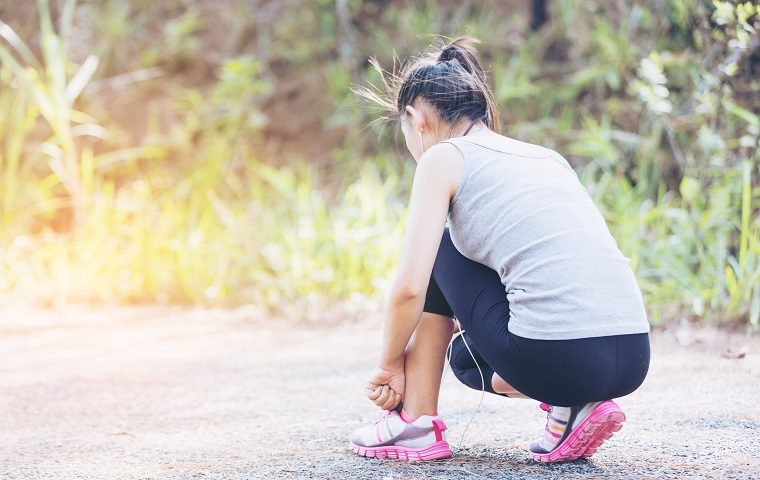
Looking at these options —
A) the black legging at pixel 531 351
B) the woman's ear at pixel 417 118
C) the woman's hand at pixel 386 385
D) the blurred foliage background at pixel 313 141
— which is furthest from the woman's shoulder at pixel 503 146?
the blurred foliage background at pixel 313 141

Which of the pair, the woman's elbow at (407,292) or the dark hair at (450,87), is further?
the dark hair at (450,87)

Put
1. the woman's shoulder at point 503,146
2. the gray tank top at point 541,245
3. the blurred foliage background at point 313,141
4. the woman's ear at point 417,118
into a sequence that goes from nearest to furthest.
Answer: the gray tank top at point 541,245 → the woman's shoulder at point 503,146 → the woman's ear at point 417,118 → the blurred foliage background at point 313,141

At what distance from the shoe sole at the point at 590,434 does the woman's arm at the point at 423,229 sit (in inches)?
17.2

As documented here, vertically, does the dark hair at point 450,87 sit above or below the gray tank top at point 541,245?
above

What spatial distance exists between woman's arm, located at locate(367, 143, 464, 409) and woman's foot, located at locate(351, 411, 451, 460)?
0.89 feet

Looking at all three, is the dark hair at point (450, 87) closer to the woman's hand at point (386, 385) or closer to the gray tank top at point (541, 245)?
the gray tank top at point (541, 245)

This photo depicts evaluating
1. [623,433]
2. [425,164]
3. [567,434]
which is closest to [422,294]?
[425,164]

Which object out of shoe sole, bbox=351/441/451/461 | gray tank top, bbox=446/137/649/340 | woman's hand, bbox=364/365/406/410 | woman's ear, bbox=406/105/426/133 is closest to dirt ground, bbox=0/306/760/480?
shoe sole, bbox=351/441/451/461

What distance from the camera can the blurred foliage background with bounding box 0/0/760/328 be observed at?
13.1 ft

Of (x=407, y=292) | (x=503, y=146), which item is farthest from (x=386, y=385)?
(x=503, y=146)

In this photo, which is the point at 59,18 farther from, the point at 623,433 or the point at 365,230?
the point at 623,433

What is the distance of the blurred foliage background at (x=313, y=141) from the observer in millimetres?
4000

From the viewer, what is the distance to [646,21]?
5383mm

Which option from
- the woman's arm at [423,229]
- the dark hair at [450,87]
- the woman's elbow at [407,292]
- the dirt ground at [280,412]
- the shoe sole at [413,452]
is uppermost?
the dark hair at [450,87]
